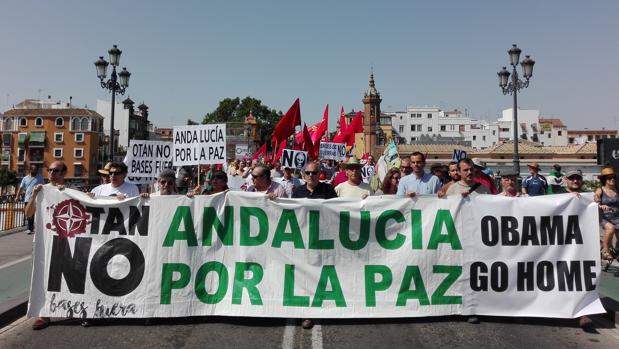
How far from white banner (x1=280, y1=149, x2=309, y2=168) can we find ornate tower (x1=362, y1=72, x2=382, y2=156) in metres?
69.2

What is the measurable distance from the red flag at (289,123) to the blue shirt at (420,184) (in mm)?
6659

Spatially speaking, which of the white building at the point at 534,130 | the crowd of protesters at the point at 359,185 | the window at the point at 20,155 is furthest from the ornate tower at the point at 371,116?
the crowd of protesters at the point at 359,185

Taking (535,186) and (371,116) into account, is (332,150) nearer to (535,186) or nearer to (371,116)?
(535,186)

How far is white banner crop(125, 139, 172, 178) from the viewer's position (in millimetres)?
9766

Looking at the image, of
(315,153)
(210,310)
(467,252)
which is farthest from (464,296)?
(315,153)

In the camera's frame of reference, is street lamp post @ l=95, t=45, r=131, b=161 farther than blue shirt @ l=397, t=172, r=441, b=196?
Yes

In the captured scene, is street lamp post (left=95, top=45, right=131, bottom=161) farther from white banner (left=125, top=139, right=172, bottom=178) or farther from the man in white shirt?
the man in white shirt

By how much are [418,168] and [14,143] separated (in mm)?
90265

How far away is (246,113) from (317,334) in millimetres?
81680

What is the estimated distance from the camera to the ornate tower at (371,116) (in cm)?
8238

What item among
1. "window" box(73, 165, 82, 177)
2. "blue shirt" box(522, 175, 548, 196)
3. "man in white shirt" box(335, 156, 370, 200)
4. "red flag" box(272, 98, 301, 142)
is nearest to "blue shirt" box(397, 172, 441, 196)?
"man in white shirt" box(335, 156, 370, 200)

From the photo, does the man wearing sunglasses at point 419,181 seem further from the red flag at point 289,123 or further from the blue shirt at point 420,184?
the red flag at point 289,123

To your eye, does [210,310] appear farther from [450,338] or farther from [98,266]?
[450,338]

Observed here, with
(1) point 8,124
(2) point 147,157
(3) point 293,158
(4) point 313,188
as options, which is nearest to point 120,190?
(4) point 313,188
